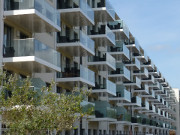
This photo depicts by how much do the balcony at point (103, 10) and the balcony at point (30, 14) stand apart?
15642mm

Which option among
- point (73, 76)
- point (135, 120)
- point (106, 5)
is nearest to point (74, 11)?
point (73, 76)

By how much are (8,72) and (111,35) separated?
2310cm

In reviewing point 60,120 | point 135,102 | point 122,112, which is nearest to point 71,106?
point 60,120

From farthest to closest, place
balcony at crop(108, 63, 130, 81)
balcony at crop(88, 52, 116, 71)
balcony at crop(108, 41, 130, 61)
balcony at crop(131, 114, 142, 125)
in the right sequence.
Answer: balcony at crop(131, 114, 142, 125)
balcony at crop(108, 41, 130, 61)
balcony at crop(108, 63, 130, 81)
balcony at crop(88, 52, 116, 71)

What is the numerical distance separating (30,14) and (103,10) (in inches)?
761

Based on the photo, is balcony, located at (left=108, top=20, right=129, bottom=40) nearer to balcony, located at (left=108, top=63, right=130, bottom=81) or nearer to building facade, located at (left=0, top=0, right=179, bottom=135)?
building facade, located at (left=0, top=0, right=179, bottom=135)

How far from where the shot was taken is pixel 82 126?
3806 centimetres

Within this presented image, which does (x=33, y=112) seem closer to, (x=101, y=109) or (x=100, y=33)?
(x=101, y=109)

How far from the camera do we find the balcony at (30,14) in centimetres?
2338

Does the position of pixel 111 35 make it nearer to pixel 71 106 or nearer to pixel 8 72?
pixel 8 72

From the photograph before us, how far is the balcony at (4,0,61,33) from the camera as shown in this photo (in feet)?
76.7

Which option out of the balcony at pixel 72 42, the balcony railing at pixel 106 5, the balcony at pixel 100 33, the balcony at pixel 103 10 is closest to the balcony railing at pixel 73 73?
the balcony at pixel 72 42

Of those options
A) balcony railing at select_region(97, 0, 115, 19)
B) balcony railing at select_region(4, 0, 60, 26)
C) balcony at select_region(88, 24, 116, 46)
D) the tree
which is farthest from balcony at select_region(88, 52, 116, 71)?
the tree

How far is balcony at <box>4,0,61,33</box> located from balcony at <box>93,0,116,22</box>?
15.6 meters
